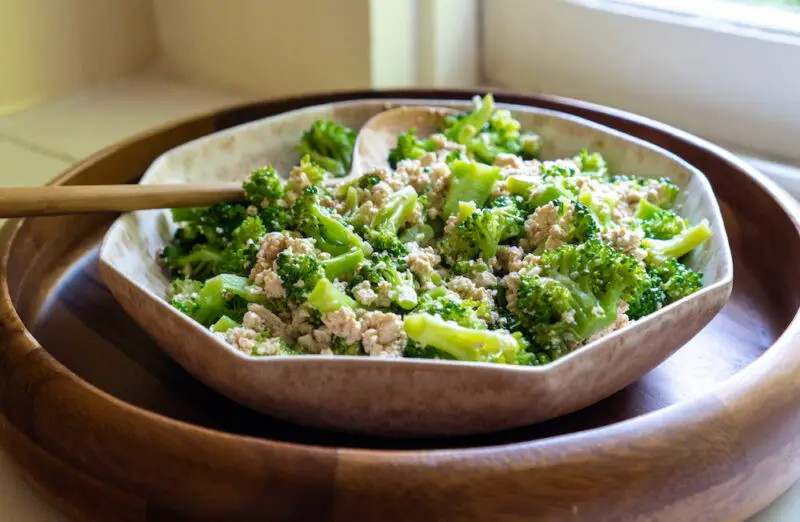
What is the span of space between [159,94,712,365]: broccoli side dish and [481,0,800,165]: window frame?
36cm

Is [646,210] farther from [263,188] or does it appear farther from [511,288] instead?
[263,188]

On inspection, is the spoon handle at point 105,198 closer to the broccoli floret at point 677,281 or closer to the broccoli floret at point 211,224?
the broccoli floret at point 211,224

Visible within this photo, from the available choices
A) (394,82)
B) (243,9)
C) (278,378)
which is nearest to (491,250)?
(278,378)

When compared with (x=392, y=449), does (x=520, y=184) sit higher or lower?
higher

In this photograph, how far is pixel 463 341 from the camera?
2.56 ft

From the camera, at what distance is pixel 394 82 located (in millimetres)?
1542

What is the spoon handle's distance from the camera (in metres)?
0.95

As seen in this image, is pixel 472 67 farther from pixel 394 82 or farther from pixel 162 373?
pixel 162 373

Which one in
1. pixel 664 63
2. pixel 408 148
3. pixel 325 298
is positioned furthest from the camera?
pixel 664 63

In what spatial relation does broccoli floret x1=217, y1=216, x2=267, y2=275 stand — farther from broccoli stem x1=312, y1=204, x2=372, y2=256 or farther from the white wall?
the white wall

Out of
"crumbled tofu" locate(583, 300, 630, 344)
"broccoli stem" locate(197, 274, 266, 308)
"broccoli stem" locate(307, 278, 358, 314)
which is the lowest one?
"crumbled tofu" locate(583, 300, 630, 344)

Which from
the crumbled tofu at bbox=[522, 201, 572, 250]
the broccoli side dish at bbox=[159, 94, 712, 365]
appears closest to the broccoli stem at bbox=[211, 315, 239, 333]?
the broccoli side dish at bbox=[159, 94, 712, 365]

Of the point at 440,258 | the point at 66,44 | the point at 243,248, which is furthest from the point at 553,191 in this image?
the point at 66,44

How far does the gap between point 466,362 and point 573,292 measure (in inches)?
7.2
